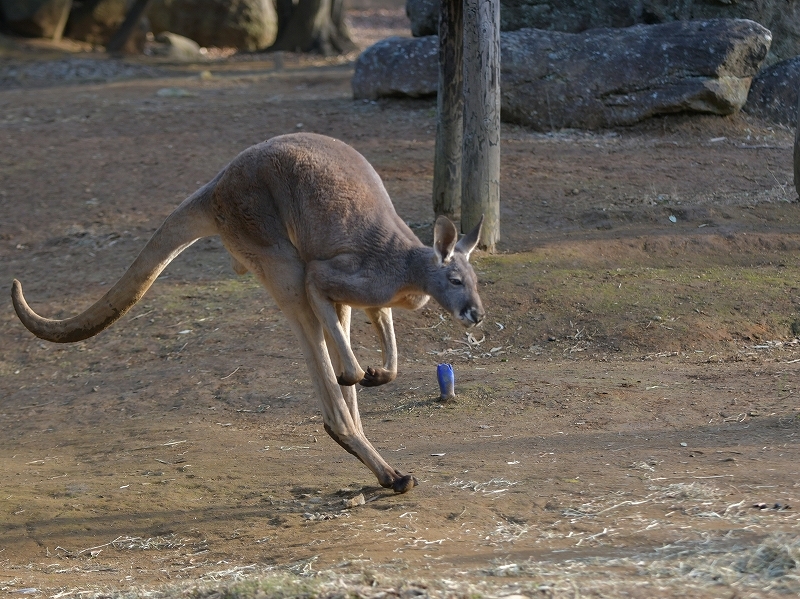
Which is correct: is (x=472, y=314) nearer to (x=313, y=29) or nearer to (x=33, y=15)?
(x=313, y=29)

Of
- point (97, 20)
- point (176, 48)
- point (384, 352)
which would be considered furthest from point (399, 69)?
point (97, 20)

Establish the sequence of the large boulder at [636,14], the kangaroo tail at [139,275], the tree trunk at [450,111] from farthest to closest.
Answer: the large boulder at [636,14], the tree trunk at [450,111], the kangaroo tail at [139,275]

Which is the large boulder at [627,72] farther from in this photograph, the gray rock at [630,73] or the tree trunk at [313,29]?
the tree trunk at [313,29]

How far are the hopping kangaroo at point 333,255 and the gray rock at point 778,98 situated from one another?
905 cm

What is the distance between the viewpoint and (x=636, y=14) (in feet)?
45.8

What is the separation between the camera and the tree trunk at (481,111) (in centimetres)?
Answer: 841

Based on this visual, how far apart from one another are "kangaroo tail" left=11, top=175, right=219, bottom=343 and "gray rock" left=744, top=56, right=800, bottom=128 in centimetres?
936

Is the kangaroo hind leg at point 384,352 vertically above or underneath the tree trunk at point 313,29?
underneath

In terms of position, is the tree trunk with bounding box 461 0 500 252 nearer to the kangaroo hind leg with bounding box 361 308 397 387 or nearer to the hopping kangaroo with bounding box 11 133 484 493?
the kangaroo hind leg with bounding box 361 308 397 387

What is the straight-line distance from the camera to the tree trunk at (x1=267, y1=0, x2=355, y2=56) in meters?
22.4

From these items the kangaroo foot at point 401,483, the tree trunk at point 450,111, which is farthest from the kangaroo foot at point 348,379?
the tree trunk at point 450,111

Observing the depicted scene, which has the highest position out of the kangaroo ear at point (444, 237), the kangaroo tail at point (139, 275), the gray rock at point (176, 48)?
the gray rock at point (176, 48)

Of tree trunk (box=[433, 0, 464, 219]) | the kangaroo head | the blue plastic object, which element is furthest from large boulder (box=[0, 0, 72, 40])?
the kangaroo head

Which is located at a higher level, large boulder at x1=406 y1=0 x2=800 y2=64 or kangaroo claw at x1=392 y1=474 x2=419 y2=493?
large boulder at x1=406 y1=0 x2=800 y2=64
